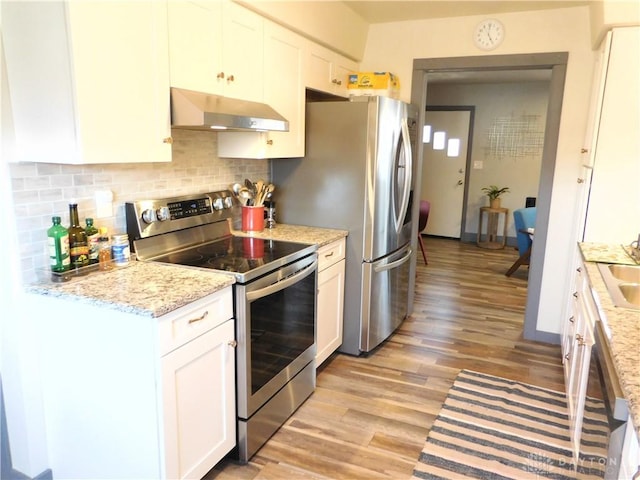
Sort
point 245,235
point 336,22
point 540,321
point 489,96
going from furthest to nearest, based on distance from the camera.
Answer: point 489,96 < point 540,321 < point 336,22 < point 245,235

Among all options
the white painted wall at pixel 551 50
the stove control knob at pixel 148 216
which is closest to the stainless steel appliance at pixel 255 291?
the stove control knob at pixel 148 216

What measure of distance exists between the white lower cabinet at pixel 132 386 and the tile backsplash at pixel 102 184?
0.26 m

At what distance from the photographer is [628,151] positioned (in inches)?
104

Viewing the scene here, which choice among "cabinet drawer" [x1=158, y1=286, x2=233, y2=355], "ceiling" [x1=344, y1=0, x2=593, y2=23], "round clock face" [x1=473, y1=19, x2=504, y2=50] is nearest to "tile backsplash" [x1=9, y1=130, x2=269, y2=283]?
"cabinet drawer" [x1=158, y1=286, x2=233, y2=355]

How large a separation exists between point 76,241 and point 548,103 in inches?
125

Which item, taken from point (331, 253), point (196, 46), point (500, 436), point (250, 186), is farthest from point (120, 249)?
point (500, 436)

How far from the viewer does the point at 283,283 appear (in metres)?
2.25

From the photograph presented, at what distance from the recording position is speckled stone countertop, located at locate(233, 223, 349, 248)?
2.75m

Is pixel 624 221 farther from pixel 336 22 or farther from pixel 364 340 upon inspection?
pixel 336 22

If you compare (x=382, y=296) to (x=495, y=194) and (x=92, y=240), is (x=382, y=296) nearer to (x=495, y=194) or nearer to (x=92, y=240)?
(x=92, y=240)

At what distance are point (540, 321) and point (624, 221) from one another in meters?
1.10

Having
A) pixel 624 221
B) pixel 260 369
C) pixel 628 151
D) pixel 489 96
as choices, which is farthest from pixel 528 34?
pixel 489 96

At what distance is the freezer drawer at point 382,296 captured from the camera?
10.4 feet

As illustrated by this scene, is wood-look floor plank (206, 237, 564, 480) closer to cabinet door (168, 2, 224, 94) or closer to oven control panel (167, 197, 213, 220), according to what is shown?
oven control panel (167, 197, 213, 220)
